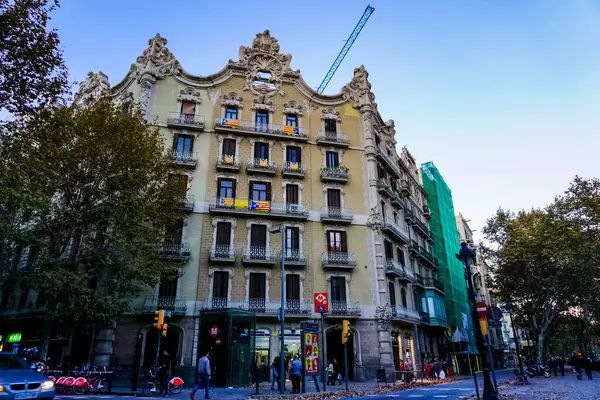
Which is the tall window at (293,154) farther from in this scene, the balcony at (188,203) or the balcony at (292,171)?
the balcony at (188,203)

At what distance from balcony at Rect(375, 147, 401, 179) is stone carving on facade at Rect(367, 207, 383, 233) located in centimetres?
538

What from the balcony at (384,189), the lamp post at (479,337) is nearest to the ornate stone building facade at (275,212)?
the balcony at (384,189)

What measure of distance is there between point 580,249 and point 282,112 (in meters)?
23.6

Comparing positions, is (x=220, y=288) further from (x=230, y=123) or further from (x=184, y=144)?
(x=230, y=123)

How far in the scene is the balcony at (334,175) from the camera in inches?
1220

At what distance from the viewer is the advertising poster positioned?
1788 cm

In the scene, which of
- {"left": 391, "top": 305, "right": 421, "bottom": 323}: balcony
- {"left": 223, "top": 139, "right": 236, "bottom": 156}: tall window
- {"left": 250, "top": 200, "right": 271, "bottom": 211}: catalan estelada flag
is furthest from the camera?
{"left": 223, "top": 139, "right": 236, "bottom": 156}: tall window

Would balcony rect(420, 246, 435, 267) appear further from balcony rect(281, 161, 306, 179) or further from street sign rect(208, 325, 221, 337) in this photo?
street sign rect(208, 325, 221, 337)

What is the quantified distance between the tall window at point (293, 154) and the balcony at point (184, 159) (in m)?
7.11

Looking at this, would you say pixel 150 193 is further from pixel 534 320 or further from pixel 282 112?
pixel 534 320

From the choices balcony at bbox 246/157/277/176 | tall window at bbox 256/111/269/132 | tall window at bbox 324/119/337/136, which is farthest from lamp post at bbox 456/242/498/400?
tall window at bbox 324/119/337/136

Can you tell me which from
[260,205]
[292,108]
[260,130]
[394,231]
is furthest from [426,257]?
[260,130]

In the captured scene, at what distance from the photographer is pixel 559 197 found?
2973cm

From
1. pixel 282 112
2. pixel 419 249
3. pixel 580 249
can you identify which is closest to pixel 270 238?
pixel 282 112
